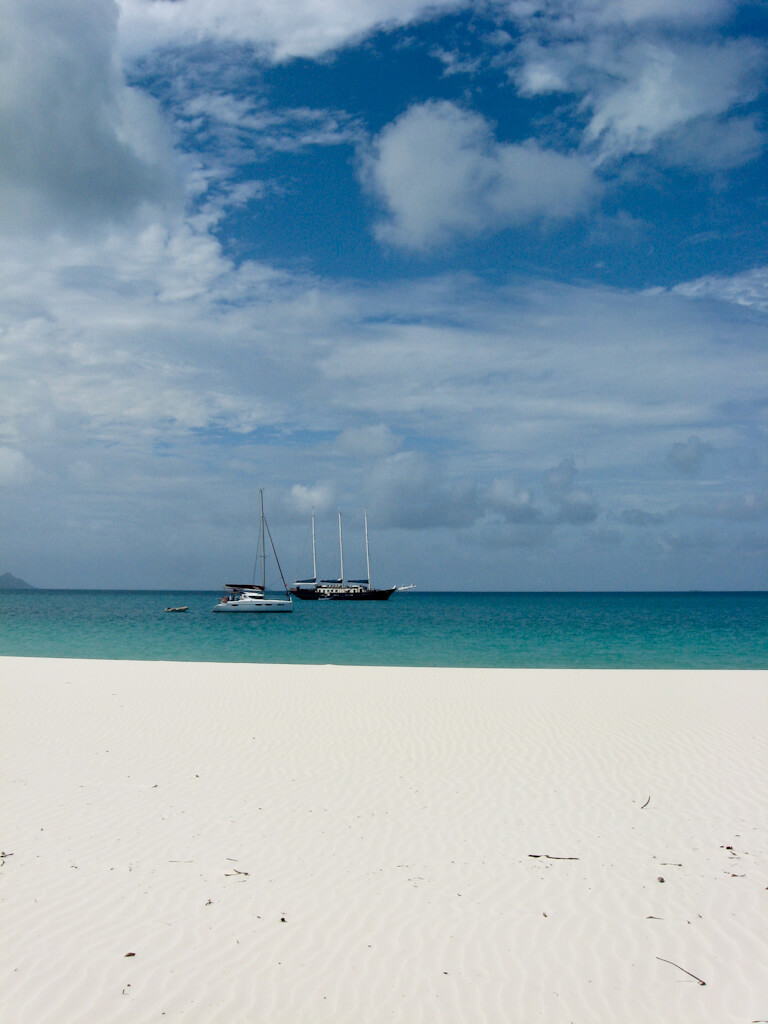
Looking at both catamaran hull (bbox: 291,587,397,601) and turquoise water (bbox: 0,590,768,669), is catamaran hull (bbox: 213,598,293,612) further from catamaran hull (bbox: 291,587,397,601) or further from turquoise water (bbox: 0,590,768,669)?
catamaran hull (bbox: 291,587,397,601)

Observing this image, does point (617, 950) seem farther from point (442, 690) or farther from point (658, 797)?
point (442, 690)

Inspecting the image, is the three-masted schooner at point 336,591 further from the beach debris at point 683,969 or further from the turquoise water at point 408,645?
the beach debris at point 683,969

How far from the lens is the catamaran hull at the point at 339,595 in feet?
406

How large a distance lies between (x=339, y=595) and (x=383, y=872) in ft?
386

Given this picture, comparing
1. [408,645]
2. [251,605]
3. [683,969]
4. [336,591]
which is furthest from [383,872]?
[336,591]

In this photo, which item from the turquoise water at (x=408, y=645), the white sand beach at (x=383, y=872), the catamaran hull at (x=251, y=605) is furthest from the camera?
the catamaran hull at (x=251, y=605)

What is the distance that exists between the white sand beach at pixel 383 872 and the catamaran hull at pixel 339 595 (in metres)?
109

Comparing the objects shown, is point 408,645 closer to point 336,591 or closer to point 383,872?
point 383,872

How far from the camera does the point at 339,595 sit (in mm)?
124062

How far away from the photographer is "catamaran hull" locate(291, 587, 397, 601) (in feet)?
406

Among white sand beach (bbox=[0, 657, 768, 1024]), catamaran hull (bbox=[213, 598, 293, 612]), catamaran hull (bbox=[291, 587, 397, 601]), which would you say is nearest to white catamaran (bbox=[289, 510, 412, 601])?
catamaran hull (bbox=[291, 587, 397, 601])

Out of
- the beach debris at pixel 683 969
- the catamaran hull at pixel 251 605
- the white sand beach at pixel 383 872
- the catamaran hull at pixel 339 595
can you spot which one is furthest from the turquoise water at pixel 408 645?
the catamaran hull at pixel 339 595

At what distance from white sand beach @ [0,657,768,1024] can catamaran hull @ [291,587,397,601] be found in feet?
358

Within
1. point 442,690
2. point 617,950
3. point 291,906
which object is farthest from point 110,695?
point 617,950
